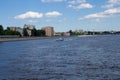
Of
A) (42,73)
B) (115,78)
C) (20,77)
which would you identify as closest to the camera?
(115,78)

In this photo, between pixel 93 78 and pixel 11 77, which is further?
pixel 11 77

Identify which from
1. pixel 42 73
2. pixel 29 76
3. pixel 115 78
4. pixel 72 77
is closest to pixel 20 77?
pixel 29 76

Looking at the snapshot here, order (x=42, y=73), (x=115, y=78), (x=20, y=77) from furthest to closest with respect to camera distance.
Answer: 1. (x=42, y=73)
2. (x=20, y=77)
3. (x=115, y=78)

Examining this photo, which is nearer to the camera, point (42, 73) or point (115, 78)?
point (115, 78)

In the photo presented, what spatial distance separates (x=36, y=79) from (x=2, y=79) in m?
3.46

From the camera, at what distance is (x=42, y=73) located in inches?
1312

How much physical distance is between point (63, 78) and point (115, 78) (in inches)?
195

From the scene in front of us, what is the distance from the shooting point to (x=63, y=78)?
2927cm

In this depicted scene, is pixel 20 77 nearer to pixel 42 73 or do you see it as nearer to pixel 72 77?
pixel 42 73

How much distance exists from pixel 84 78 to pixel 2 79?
810 cm

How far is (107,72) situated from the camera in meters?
32.4

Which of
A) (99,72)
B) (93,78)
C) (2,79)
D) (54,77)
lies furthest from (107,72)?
(2,79)

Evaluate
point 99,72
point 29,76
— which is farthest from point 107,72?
point 29,76

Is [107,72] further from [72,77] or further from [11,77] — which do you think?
[11,77]
